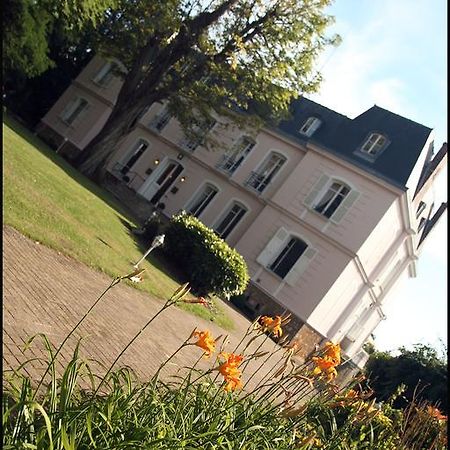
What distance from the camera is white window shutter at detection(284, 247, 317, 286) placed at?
23.5m

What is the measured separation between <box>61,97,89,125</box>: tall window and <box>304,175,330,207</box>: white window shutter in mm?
19250

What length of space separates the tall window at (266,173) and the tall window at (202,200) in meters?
2.63

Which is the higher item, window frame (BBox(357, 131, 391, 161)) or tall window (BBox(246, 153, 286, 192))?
window frame (BBox(357, 131, 391, 161))

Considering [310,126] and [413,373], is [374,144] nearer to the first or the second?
[310,126]

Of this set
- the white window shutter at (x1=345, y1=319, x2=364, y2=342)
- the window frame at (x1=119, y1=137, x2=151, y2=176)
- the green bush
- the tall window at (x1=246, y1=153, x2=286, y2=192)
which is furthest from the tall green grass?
the window frame at (x1=119, y1=137, x2=151, y2=176)

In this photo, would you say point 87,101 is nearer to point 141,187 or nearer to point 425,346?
point 141,187

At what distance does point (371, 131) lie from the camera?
84.2 ft

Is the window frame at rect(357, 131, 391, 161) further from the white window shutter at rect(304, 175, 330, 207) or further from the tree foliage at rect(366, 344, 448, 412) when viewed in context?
the tree foliage at rect(366, 344, 448, 412)

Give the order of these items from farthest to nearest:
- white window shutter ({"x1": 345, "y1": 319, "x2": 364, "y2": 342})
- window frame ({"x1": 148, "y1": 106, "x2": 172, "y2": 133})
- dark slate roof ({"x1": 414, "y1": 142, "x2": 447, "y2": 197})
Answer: window frame ({"x1": 148, "y1": 106, "x2": 172, "y2": 133}) < white window shutter ({"x1": 345, "y1": 319, "x2": 364, "y2": 342}) < dark slate roof ({"x1": 414, "y1": 142, "x2": 447, "y2": 197})

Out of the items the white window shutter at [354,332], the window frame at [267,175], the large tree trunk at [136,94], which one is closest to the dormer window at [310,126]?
the window frame at [267,175]

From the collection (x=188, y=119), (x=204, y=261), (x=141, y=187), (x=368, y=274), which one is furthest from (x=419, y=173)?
(x=141, y=187)

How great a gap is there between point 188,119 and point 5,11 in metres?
10.2

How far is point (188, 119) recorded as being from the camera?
25.1m

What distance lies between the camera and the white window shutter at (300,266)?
23516 mm
